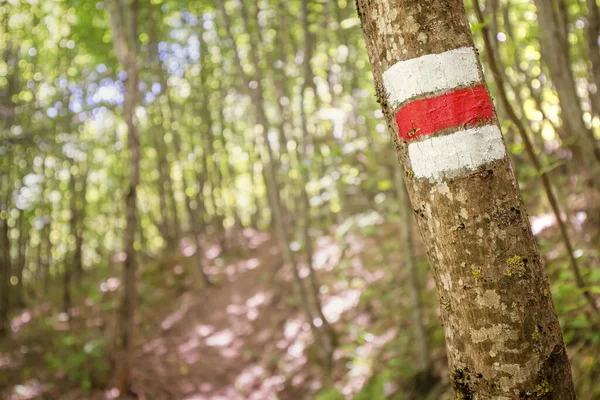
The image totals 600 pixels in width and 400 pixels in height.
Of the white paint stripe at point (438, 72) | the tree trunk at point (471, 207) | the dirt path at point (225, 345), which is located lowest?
the dirt path at point (225, 345)

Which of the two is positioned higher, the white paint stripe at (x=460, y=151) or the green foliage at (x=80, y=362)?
the white paint stripe at (x=460, y=151)

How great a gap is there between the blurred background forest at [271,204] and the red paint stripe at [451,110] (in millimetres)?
1390

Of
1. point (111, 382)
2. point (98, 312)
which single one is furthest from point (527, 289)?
point (98, 312)

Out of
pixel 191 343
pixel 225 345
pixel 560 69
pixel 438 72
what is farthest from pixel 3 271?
pixel 438 72

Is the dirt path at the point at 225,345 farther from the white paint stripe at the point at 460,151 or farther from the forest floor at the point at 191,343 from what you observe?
the white paint stripe at the point at 460,151

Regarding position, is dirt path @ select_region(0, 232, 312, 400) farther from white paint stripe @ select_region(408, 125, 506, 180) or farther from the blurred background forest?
white paint stripe @ select_region(408, 125, 506, 180)

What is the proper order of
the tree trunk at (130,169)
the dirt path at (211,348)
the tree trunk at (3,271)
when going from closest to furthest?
the tree trunk at (130,169) → the dirt path at (211,348) → the tree trunk at (3,271)

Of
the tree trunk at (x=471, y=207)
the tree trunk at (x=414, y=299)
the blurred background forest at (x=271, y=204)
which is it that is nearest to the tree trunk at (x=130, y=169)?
the blurred background forest at (x=271, y=204)

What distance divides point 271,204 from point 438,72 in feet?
21.0

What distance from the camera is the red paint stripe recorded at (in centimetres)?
125

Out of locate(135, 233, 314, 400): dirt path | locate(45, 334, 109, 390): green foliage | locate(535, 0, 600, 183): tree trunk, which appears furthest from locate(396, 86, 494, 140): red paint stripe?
locate(45, 334, 109, 390): green foliage

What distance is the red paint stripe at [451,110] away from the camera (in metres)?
1.25

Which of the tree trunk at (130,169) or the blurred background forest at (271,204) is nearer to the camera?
the blurred background forest at (271,204)

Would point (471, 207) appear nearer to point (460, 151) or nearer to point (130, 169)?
point (460, 151)
